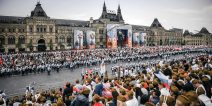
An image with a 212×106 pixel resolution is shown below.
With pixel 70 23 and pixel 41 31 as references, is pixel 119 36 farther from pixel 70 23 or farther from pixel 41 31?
pixel 41 31

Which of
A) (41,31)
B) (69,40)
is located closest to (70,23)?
(69,40)

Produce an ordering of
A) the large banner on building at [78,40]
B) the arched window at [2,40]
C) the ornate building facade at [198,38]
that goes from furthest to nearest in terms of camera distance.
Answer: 1. the ornate building facade at [198,38]
2. the large banner on building at [78,40]
3. the arched window at [2,40]

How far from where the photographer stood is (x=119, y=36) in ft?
250

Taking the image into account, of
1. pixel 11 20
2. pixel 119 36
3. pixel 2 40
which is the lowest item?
pixel 2 40

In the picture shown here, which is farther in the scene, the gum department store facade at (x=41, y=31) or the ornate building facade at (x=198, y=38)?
the ornate building facade at (x=198, y=38)

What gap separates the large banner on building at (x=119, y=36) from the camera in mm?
71250

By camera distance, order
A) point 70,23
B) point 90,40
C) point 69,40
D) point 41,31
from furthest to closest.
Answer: point 70,23 → point 69,40 → point 90,40 → point 41,31

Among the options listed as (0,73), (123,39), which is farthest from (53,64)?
(123,39)

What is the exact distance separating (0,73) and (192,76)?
95.5 ft

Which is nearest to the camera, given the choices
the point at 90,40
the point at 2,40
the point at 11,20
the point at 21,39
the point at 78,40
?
the point at 2,40

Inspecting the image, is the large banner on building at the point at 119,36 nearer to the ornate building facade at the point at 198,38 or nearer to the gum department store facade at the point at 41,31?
the gum department store facade at the point at 41,31

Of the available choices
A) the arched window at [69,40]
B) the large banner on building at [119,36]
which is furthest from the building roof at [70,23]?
the large banner on building at [119,36]

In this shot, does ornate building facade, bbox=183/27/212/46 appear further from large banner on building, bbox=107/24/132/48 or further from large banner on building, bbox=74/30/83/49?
large banner on building, bbox=74/30/83/49

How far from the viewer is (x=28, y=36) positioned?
64.5m
